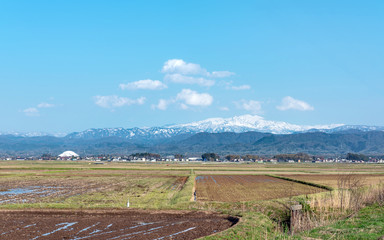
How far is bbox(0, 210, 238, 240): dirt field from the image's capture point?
52.3ft

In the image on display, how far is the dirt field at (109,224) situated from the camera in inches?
627

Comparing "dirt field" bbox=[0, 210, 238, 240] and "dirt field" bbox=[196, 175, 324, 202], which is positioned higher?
"dirt field" bbox=[0, 210, 238, 240]

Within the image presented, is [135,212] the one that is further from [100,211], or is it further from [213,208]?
[213,208]

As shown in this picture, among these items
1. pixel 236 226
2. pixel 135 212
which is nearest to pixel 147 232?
pixel 236 226

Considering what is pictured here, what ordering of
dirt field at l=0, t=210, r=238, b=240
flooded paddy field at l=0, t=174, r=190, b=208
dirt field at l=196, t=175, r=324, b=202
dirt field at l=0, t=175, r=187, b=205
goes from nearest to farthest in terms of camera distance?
dirt field at l=0, t=210, r=238, b=240, flooded paddy field at l=0, t=174, r=190, b=208, dirt field at l=0, t=175, r=187, b=205, dirt field at l=196, t=175, r=324, b=202

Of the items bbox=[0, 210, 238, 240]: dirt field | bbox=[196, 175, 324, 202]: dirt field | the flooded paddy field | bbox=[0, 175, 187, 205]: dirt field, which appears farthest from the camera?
bbox=[196, 175, 324, 202]: dirt field

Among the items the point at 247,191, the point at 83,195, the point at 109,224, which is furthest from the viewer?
the point at 247,191

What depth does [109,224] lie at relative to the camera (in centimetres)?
1833

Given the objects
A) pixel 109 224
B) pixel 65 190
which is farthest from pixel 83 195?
pixel 109 224

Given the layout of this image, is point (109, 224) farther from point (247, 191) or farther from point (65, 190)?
point (247, 191)

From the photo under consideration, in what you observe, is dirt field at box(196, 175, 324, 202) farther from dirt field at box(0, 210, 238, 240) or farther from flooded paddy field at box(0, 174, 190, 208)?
dirt field at box(0, 210, 238, 240)

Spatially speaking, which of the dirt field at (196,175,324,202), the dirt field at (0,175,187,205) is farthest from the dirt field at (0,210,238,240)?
the dirt field at (196,175,324,202)

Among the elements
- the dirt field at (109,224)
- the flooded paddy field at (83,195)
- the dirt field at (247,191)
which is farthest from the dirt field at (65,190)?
the dirt field at (109,224)

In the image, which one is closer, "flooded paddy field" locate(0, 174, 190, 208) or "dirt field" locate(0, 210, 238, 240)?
"dirt field" locate(0, 210, 238, 240)
